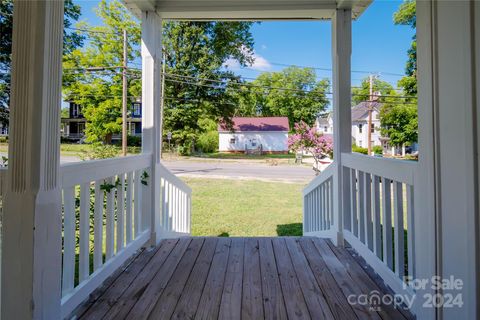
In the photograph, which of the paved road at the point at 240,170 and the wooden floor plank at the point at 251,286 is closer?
the wooden floor plank at the point at 251,286

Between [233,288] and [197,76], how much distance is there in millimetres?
10120

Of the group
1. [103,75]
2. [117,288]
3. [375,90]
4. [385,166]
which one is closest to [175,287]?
[117,288]

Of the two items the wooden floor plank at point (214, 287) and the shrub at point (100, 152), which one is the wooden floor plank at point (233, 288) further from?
the shrub at point (100, 152)

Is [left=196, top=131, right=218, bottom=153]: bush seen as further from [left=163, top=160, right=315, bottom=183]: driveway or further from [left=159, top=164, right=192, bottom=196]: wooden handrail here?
[left=159, top=164, right=192, bottom=196]: wooden handrail

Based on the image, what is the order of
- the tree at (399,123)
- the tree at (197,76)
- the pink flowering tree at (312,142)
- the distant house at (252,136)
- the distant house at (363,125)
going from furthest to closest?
the distant house at (252,136) → the tree at (197,76) → the pink flowering tree at (312,142) → the distant house at (363,125) → the tree at (399,123)

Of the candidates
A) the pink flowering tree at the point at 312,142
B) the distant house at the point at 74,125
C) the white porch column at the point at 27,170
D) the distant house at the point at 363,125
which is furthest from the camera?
the pink flowering tree at the point at 312,142

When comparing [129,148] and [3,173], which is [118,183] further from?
[129,148]

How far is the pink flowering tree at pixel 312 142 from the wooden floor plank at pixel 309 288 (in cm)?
402

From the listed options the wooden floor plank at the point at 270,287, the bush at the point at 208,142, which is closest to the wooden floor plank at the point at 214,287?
the wooden floor plank at the point at 270,287

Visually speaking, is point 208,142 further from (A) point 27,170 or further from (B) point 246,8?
(A) point 27,170

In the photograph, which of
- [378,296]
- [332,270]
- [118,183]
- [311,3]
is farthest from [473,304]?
[311,3]

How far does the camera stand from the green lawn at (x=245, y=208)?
5.04m

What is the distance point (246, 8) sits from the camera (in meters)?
2.71

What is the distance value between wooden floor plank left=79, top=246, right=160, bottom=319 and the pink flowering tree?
15.3 feet
